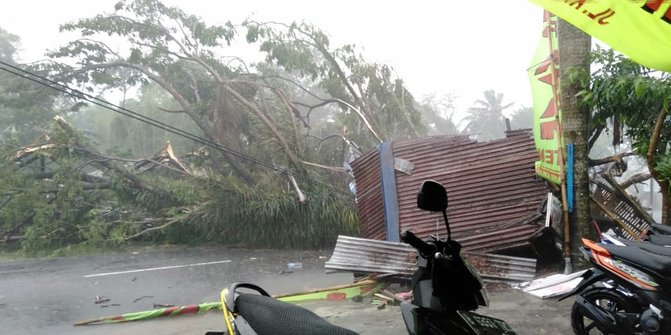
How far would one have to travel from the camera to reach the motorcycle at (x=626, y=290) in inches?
109

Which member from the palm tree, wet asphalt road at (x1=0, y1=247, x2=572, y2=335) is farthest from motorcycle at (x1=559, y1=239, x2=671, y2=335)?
the palm tree

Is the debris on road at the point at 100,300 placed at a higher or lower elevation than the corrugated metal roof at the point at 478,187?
lower

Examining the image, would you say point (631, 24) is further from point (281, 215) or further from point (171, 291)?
point (281, 215)

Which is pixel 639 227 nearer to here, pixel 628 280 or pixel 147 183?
pixel 628 280

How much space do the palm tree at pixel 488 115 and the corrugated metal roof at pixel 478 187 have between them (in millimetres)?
35682

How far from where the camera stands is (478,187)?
6531 mm

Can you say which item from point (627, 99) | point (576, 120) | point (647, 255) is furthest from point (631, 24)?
point (576, 120)

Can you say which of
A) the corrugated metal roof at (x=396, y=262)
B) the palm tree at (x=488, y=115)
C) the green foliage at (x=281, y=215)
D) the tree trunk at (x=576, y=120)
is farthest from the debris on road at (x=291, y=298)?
the palm tree at (x=488, y=115)

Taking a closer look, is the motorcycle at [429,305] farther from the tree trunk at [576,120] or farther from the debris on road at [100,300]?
the debris on road at [100,300]

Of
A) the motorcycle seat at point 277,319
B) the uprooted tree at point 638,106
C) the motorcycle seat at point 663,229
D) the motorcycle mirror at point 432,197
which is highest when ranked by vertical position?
the uprooted tree at point 638,106

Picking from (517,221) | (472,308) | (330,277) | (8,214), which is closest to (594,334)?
(472,308)

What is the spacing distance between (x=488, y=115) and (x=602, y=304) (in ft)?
138

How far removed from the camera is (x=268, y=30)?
1282 centimetres

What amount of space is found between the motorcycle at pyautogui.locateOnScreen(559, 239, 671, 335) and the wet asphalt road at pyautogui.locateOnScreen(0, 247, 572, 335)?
62cm
